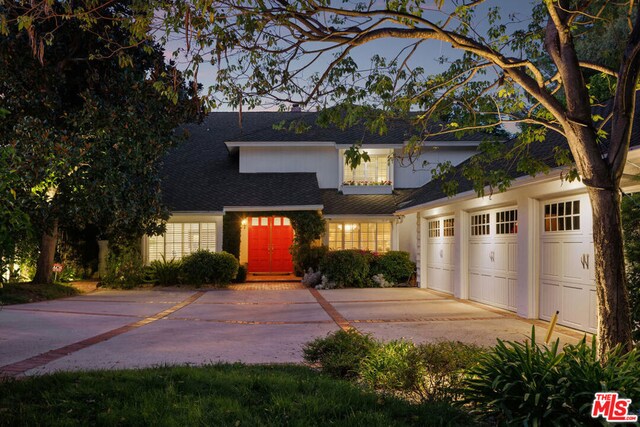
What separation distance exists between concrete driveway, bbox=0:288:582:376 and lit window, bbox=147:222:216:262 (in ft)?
15.7

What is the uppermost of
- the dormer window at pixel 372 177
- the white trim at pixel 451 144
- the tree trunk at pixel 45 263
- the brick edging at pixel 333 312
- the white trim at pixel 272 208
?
the white trim at pixel 451 144

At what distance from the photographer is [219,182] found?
79.4 ft

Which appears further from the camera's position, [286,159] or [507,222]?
[286,159]

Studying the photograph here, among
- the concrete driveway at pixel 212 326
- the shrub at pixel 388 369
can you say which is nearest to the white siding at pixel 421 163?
the concrete driveway at pixel 212 326

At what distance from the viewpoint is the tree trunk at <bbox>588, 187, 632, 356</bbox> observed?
207 inches

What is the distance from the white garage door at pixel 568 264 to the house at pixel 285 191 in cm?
1086

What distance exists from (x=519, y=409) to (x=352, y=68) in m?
4.57

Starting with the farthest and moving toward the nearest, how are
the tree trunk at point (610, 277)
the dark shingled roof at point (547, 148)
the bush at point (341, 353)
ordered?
the dark shingled roof at point (547, 148)
the bush at point (341, 353)
the tree trunk at point (610, 277)

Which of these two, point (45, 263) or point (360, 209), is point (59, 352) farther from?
point (360, 209)

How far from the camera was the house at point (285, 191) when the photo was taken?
22344 millimetres

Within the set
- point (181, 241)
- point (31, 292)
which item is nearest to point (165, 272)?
point (181, 241)

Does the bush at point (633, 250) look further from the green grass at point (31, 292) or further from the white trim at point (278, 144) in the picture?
the white trim at point (278, 144)

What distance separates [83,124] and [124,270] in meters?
6.11

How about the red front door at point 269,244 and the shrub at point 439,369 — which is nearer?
the shrub at point 439,369
